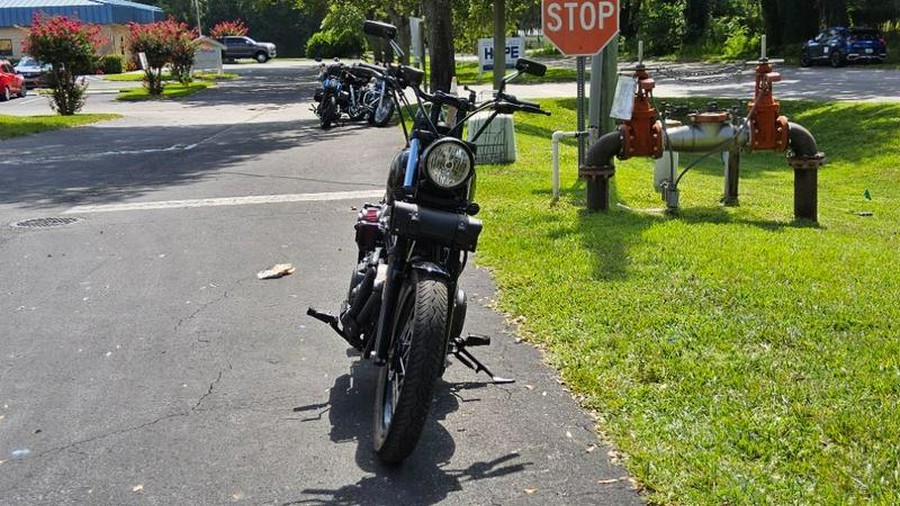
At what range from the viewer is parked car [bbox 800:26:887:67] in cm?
3653

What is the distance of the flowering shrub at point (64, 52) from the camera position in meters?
24.0

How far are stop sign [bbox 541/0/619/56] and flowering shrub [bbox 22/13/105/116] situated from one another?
1779 centimetres

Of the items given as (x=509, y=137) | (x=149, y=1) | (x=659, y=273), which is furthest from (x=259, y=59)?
(x=659, y=273)

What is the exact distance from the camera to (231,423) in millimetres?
4465

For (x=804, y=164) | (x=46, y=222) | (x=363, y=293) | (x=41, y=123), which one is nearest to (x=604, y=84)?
(x=804, y=164)

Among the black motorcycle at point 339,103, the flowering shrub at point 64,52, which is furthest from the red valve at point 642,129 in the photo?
the flowering shrub at point 64,52

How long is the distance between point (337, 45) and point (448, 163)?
229ft

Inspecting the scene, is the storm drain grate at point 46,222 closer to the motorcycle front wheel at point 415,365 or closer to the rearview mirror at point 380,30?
the rearview mirror at point 380,30

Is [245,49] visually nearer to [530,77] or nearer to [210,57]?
[210,57]

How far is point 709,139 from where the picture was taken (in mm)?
8953

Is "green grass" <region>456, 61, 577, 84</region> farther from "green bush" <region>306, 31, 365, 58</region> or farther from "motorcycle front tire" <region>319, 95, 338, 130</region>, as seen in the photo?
"green bush" <region>306, 31, 365, 58</region>

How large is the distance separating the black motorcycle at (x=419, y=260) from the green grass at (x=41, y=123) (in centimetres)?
1785

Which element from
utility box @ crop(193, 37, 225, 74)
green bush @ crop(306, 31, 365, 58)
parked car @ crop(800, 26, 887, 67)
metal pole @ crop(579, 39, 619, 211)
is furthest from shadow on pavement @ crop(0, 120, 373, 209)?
green bush @ crop(306, 31, 365, 58)

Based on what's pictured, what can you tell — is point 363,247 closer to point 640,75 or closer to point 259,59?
point 640,75
